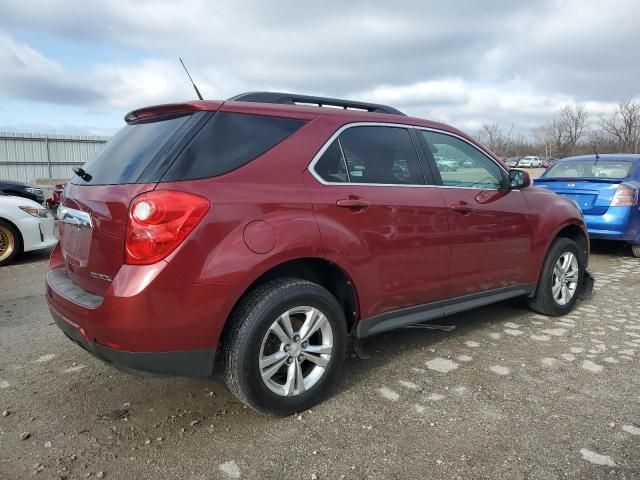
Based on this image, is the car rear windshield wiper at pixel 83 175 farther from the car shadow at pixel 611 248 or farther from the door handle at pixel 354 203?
the car shadow at pixel 611 248

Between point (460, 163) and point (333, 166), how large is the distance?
1.35 metres

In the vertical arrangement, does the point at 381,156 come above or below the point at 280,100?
below

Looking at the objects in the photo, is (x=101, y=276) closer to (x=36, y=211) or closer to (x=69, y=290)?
(x=69, y=290)

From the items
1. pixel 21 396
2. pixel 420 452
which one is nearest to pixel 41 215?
pixel 21 396

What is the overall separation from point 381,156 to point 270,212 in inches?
41.2

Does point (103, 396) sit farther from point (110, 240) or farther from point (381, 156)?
point (381, 156)

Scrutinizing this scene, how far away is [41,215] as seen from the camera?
8062 mm

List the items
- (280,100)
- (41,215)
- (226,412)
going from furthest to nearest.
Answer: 1. (41,215)
2. (280,100)
3. (226,412)

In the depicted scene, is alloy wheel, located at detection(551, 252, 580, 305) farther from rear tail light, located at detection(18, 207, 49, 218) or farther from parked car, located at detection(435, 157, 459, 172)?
rear tail light, located at detection(18, 207, 49, 218)

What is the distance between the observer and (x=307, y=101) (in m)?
3.62

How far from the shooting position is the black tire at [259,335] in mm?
2793

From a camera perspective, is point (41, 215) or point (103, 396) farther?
point (41, 215)

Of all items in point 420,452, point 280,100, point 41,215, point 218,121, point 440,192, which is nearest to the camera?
point 420,452

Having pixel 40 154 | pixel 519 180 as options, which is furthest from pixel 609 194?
pixel 40 154
